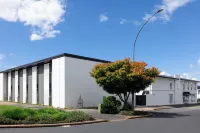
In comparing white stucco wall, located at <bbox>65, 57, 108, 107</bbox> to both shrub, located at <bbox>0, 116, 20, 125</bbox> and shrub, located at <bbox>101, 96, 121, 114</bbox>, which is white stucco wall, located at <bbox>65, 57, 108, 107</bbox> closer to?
shrub, located at <bbox>101, 96, 121, 114</bbox>

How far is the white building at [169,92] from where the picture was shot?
4412cm

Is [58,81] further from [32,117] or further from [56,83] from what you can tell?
[32,117]

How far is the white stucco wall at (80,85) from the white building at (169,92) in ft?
42.4

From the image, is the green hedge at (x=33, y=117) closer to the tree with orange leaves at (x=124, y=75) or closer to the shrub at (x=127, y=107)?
the tree with orange leaves at (x=124, y=75)

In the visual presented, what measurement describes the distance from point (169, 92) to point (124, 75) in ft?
Answer: 97.1

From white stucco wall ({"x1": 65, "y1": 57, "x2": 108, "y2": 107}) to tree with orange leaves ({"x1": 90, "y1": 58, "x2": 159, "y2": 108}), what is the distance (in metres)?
5.22

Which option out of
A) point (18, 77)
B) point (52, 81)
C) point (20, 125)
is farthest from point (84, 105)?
point (20, 125)

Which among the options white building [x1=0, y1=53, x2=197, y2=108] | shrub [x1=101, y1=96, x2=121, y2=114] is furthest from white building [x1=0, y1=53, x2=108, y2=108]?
shrub [x1=101, y1=96, x2=121, y2=114]

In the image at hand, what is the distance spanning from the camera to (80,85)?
1180 inches

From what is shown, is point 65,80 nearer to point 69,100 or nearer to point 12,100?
point 69,100

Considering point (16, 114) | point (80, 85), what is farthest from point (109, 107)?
point (16, 114)

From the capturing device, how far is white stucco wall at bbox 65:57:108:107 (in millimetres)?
28750

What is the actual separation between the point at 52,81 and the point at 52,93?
4.18ft

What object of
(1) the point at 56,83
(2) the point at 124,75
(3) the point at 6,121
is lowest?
(3) the point at 6,121
